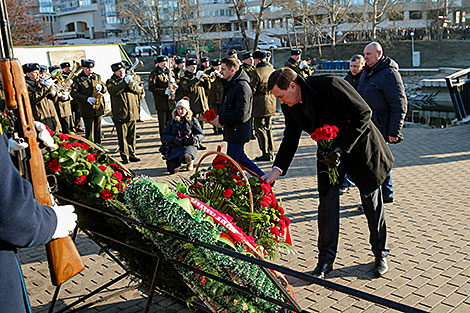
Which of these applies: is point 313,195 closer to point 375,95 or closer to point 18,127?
point 375,95

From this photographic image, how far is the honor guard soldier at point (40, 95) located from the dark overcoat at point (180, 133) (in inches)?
101

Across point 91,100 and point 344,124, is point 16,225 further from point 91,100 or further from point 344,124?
point 91,100

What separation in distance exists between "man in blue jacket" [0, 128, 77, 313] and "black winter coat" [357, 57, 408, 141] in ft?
17.2

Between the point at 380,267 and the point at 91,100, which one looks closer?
the point at 380,267

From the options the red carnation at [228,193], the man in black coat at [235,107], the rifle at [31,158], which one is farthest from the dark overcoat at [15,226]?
the man in black coat at [235,107]

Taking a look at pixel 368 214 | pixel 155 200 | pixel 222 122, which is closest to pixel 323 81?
pixel 368 214

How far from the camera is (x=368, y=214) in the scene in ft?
16.9

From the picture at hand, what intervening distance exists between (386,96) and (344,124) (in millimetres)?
2385

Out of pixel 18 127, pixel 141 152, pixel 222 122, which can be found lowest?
pixel 141 152

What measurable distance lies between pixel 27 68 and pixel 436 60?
40.4 metres

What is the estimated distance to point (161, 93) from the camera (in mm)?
12844

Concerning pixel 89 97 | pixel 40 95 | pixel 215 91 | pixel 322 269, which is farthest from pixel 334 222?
pixel 215 91

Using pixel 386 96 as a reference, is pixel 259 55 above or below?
above

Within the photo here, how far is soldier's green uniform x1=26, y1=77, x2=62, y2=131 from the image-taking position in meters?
11.1
